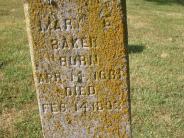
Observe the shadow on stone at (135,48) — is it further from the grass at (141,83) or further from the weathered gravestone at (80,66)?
the weathered gravestone at (80,66)

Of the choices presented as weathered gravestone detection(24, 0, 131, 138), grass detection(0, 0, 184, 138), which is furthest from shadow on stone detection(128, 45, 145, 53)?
weathered gravestone detection(24, 0, 131, 138)

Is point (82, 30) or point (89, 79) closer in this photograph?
point (82, 30)

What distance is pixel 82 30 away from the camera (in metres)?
2.90

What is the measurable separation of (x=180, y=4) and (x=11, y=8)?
7.41 meters

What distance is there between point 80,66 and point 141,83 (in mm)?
3202

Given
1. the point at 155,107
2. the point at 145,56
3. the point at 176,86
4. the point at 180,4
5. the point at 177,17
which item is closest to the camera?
the point at 155,107

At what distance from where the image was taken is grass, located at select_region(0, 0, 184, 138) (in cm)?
492

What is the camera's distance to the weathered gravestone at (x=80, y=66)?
2844mm

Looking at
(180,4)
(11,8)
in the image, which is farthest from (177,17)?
(11,8)

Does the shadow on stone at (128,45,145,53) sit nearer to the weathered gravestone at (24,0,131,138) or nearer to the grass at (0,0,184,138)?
the grass at (0,0,184,138)

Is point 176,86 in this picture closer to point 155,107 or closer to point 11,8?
point 155,107

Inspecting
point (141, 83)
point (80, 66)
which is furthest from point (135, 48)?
point (80, 66)

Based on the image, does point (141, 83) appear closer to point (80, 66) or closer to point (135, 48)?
point (135, 48)

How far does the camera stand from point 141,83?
241 inches
